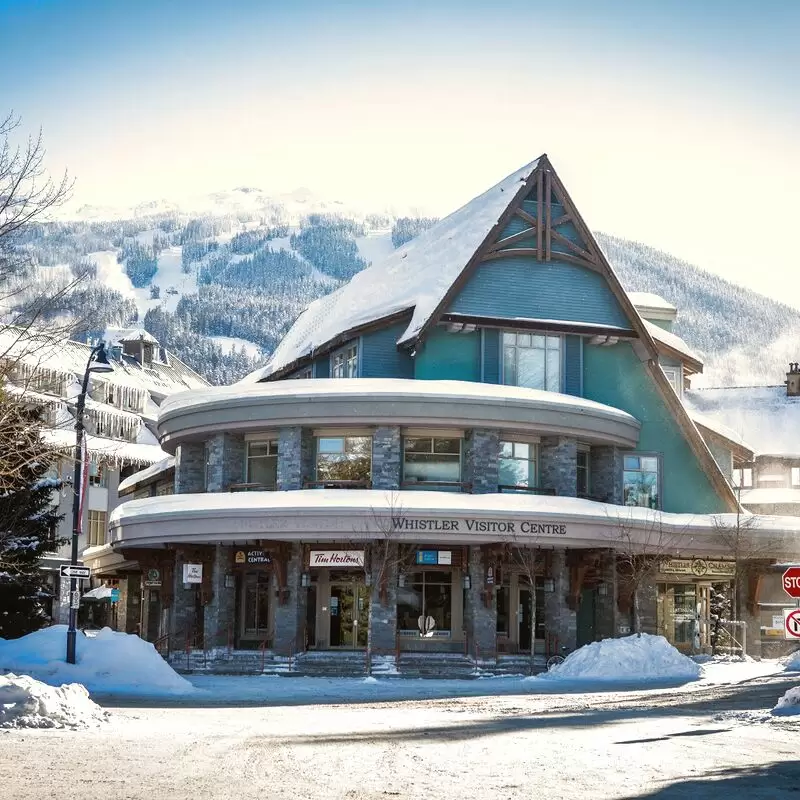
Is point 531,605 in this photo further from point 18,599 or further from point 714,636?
point 18,599

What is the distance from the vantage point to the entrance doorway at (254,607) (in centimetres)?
4262

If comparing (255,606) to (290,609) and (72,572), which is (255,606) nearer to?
(290,609)

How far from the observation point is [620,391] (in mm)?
48438

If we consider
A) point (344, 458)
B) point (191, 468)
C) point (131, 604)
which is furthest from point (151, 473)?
point (344, 458)

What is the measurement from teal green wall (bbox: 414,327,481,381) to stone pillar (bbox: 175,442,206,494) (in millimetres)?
7943

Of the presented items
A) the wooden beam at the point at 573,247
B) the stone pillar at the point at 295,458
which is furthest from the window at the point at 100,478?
the wooden beam at the point at 573,247

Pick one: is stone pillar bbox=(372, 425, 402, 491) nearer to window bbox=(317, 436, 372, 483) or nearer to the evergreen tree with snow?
window bbox=(317, 436, 372, 483)

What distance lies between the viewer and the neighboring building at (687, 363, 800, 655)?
70.1 metres

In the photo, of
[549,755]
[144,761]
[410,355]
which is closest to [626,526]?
[410,355]

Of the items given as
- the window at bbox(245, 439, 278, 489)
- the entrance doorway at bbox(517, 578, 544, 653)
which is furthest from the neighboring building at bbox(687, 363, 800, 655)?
the window at bbox(245, 439, 278, 489)

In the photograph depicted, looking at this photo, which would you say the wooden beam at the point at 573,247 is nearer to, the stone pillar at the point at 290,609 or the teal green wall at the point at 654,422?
the teal green wall at the point at 654,422

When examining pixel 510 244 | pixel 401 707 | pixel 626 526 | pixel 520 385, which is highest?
pixel 510 244

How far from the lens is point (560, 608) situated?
42156 mm

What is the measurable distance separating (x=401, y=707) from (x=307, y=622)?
13.8 metres
